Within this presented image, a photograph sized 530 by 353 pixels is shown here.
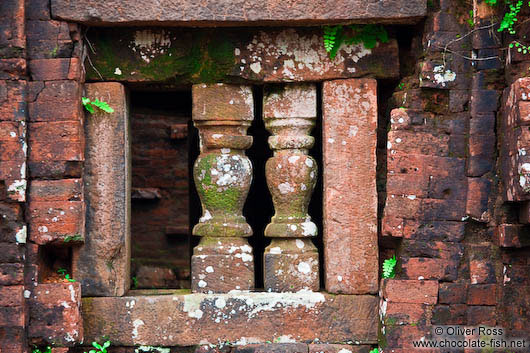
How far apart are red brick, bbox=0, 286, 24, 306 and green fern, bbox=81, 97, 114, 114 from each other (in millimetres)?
1357

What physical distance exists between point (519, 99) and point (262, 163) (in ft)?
8.76

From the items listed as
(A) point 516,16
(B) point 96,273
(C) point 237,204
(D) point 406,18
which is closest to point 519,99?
(A) point 516,16

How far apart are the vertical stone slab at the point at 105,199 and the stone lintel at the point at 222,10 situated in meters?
0.56

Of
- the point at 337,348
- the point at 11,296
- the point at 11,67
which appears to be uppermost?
the point at 11,67

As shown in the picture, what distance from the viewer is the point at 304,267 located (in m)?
5.12

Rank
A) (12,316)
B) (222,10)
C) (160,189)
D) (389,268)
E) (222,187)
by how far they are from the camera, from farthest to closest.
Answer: (160,189) → (222,187) → (389,268) → (222,10) → (12,316)

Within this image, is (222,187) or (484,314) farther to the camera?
(222,187)

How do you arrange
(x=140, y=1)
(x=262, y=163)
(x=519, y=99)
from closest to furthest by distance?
(x=519, y=99), (x=140, y=1), (x=262, y=163)

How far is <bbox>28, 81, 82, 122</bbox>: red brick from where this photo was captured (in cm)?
481

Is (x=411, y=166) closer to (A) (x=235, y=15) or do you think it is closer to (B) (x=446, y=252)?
(B) (x=446, y=252)

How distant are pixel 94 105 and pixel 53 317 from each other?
1.53 meters

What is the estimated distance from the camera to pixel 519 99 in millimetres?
4418

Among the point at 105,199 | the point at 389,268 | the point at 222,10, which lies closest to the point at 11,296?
the point at 105,199

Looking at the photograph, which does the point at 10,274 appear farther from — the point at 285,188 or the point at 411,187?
the point at 411,187
